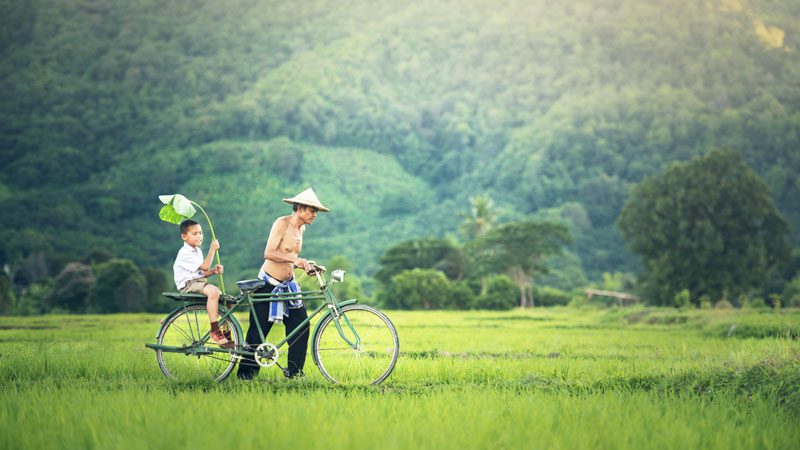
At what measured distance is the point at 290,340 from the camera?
8.73 m

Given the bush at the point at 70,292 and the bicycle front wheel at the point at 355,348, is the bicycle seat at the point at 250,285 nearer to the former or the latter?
the bicycle front wheel at the point at 355,348

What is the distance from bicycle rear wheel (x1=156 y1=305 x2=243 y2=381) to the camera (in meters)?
8.73

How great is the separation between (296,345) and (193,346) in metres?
1.12

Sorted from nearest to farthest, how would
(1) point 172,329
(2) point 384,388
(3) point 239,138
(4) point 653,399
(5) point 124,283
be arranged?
(4) point 653,399 < (2) point 384,388 < (1) point 172,329 < (5) point 124,283 < (3) point 239,138

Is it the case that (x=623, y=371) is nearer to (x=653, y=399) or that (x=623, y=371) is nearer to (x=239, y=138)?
(x=653, y=399)

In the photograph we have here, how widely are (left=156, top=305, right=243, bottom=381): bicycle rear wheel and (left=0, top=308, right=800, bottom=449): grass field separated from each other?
20 centimetres

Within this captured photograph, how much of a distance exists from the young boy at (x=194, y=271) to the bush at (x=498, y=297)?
4766 centimetres

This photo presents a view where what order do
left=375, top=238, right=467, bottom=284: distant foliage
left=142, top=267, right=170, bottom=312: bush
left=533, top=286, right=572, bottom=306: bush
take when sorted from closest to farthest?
left=142, top=267, right=170, bottom=312: bush, left=533, top=286, right=572, bottom=306: bush, left=375, top=238, right=467, bottom=284: distant foliage

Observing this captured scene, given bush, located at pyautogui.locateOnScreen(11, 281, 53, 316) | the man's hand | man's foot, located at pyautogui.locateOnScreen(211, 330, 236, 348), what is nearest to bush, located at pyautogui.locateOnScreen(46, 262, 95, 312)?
bush, located at pyautogui.locateOnScreen(11, 281, 53, 316)

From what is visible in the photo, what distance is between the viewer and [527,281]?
7531 cm

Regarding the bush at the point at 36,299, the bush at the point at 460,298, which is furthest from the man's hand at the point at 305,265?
the bush at the point at 460,298

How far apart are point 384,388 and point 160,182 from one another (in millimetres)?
146586

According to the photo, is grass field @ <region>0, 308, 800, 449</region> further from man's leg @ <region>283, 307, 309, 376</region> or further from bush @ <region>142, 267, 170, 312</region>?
bush @ <region>142, 267, 170, 312</region>

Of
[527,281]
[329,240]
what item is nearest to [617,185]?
[329,240]
